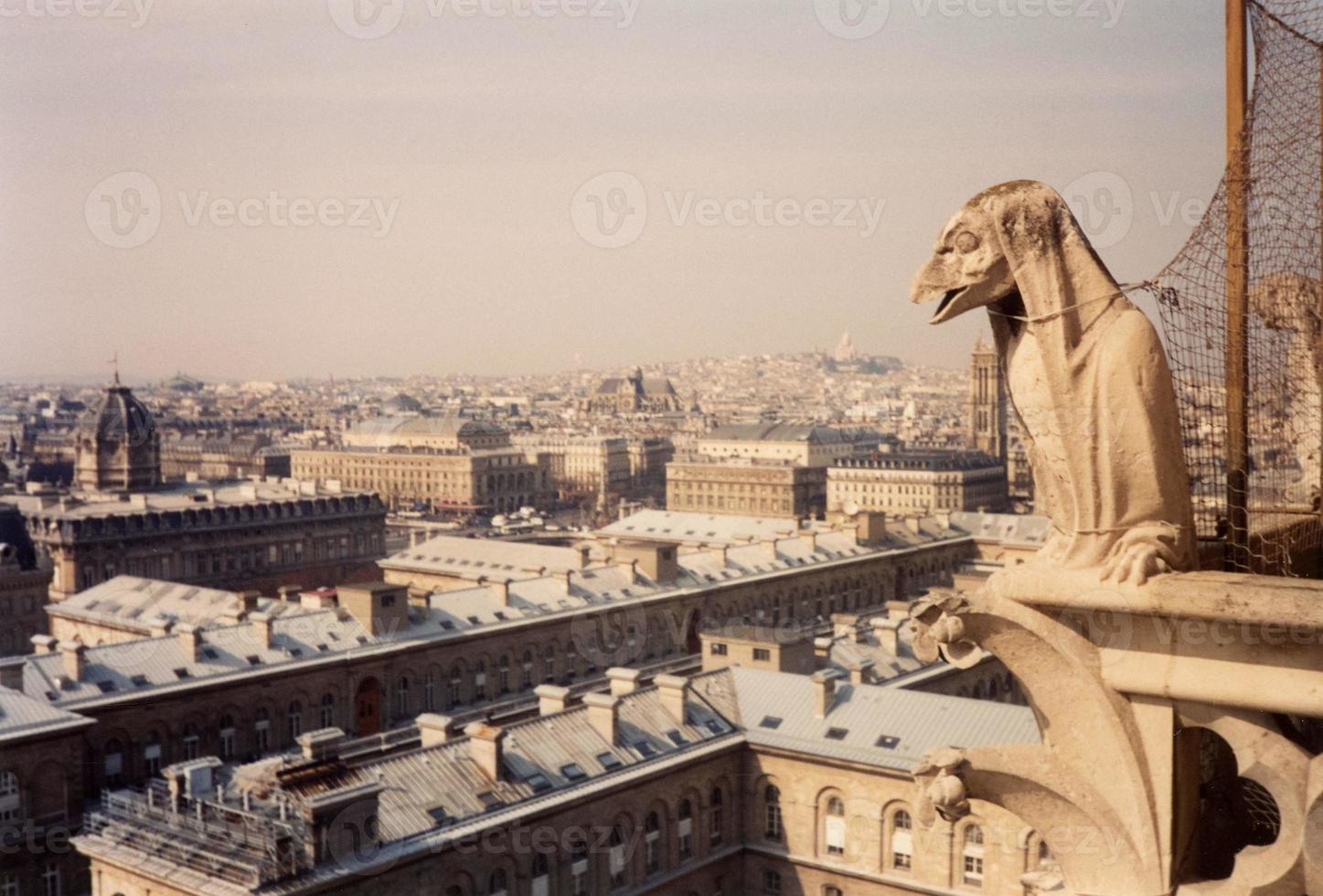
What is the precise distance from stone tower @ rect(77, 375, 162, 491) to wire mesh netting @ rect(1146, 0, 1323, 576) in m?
125

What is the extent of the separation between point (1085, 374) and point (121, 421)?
129067mm

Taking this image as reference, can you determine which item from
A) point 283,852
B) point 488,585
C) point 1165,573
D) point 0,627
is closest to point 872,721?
point 283,852

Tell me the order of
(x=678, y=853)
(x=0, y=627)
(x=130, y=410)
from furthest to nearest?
(x=130, y=410)
(x=0, y=627)
(x=678, y=853)

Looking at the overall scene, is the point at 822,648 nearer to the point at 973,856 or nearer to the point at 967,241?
the point at 973,856

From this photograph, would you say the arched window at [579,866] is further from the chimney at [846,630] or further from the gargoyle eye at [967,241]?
the gargoyle eye at [967,241]

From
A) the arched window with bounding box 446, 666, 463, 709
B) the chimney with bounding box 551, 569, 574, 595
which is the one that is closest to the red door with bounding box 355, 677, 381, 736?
the arched window with bounding box 446, 666, 463, 709


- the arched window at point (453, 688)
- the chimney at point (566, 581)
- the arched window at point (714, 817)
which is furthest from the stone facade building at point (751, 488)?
the arched window at point (714, 817)

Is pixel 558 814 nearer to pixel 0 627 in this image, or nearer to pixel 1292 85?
pixel 1292 85

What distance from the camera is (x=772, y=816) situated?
43750 millimetres

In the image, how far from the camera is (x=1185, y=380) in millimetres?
8766

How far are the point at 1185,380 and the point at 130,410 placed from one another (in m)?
130

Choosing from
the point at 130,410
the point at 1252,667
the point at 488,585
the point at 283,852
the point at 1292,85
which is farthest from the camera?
the point at 130,410

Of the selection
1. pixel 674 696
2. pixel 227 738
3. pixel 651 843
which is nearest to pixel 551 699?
pixel 674 696

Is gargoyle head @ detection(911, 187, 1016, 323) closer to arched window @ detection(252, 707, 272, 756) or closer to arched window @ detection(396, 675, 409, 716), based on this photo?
arched window @ detection(252, 707, 272, 756)
